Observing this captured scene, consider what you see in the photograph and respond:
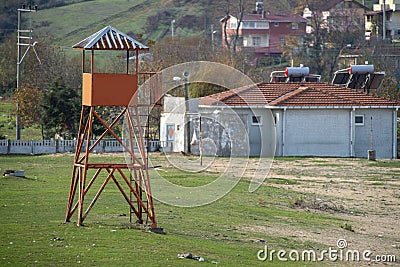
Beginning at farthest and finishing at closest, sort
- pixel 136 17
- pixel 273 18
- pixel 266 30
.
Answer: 1. pixel 136 17
2. pixel 273 18
3. pixel 266 30

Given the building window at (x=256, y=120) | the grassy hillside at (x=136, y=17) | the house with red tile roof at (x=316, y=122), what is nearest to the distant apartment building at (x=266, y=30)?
the grassy hillside at (x=136, y=17)

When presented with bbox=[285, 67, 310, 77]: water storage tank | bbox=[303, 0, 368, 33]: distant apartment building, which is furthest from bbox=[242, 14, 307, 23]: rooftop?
bbox=[285, 67, 310, 77]: water storage tank

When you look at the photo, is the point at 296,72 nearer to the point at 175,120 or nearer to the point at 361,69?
the point at 361,69

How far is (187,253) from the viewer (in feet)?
53.6

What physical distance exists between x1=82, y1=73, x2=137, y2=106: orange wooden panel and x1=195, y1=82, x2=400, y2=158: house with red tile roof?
70.0 ft

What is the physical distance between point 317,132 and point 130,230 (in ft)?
77.5

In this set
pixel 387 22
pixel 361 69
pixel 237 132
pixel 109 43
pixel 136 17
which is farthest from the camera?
pixel 136 17

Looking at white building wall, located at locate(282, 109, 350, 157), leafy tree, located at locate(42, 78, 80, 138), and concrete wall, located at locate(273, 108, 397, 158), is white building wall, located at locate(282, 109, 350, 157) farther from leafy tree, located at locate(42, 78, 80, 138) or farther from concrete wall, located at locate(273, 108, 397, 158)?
leafy tree, located at locate(42, 78, 80, 138)

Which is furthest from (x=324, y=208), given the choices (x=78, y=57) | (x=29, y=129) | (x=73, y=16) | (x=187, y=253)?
(x=73, y=16)

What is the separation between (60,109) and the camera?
4594cm

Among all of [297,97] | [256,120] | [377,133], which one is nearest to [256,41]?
[297,97]

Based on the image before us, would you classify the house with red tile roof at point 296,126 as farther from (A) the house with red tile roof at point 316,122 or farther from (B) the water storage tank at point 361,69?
(B) the water storage tank at point 361,69

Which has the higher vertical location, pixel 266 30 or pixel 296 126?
pixel 266 30

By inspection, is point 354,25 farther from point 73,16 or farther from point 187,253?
point 187,253
